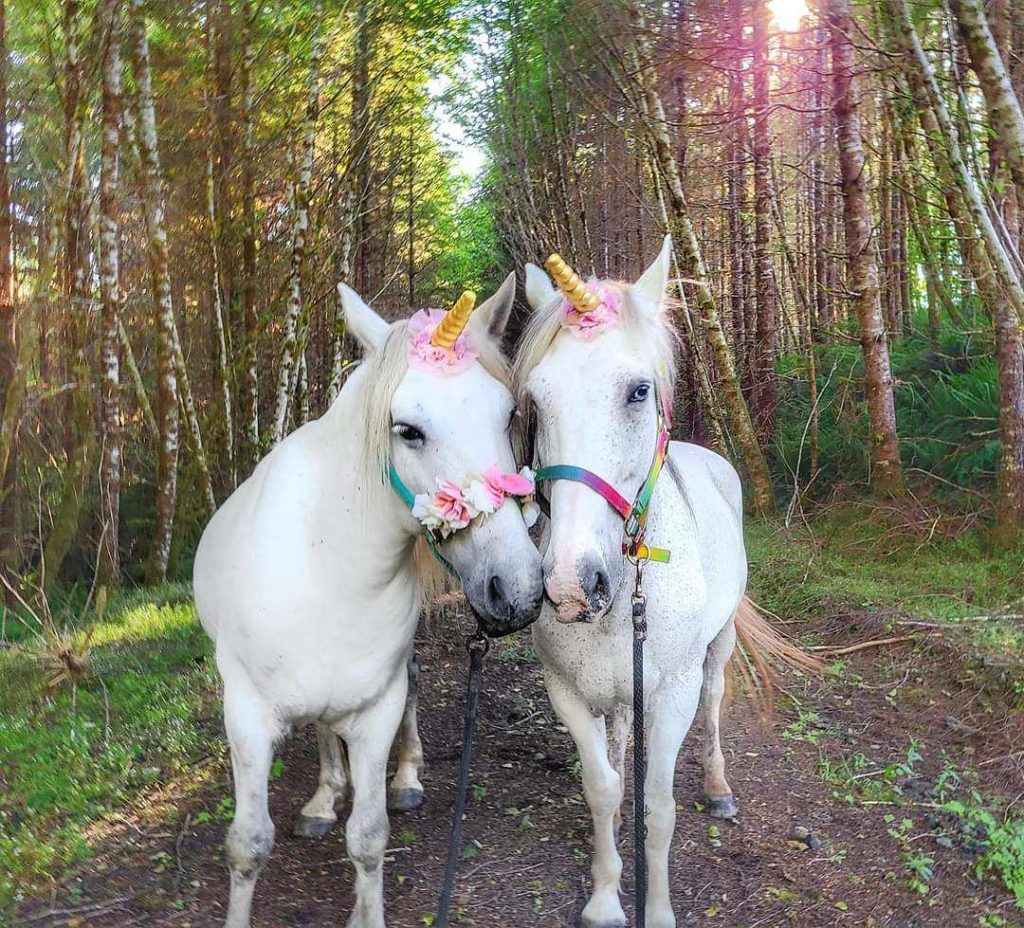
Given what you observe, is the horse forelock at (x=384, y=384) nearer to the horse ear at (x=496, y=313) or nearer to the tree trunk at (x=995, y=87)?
the horse ear at (x=496, y=313)

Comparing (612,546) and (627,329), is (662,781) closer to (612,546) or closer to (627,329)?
(612,546)

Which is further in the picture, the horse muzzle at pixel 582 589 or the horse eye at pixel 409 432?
the horse eye at pixel 409 432

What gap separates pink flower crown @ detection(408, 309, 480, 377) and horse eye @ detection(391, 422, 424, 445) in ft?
0.51

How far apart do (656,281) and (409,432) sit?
37.7 inches

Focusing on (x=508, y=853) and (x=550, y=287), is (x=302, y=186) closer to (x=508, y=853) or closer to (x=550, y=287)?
(x=550, y=287)

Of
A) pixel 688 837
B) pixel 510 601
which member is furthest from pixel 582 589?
pixel 688 837

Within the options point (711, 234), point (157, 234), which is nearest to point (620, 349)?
point (157, 234)

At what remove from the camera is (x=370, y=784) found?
A: 2.43m

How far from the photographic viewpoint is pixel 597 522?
196 cm

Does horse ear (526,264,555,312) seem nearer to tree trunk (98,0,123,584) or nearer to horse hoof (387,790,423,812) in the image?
horse hoof (387,790,423,812)

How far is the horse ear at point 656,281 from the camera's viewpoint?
2.43 meters

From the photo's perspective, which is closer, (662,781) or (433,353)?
(433,353)

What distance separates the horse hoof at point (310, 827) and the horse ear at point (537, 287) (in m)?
2.25

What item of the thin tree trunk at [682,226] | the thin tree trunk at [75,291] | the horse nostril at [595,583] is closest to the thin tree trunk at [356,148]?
the thin tree trunk at [75,291]
